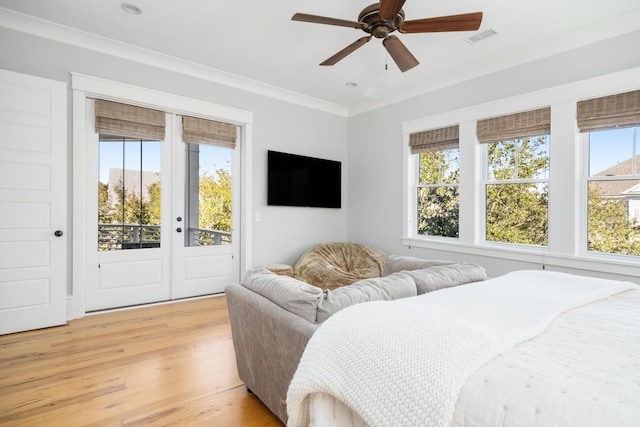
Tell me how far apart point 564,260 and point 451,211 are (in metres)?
1.32

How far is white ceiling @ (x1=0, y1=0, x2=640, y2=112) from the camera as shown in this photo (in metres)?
2.69

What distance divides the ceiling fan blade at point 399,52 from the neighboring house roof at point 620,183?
6.87 feet

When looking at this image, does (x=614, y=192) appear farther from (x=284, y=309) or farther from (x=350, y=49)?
(x=284, y=309)

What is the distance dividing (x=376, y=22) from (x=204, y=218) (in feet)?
9.87

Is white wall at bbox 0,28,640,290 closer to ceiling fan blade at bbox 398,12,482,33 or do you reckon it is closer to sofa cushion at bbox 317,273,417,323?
ceiling fan blade at bbox 398,12,482,33

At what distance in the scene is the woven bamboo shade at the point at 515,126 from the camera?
328 centimetres

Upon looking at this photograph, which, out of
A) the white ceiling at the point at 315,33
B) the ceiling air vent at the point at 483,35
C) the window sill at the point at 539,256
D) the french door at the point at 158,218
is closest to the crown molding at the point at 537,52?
the white ceiling at the point at 315,33

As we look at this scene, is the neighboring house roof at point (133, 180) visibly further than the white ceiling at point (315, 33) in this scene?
Yes

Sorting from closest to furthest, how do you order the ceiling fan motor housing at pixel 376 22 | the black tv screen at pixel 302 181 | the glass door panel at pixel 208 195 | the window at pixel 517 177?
the ceiling fan motor housing at pixel 376 22 → the window at pixel 517 177 → the glass door panel at pixel 208 195 → the black tv screen at pixel 302 181

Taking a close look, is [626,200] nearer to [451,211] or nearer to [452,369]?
[451,211]

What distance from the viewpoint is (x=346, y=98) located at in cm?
493

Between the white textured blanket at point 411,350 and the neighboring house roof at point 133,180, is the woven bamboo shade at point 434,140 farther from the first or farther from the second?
the neighboring house roof at point 133,180

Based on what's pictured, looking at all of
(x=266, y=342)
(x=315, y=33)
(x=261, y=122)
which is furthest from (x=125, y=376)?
(x=261, y=122)

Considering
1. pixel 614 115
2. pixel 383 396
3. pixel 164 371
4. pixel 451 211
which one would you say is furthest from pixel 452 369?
pixel 451 211
